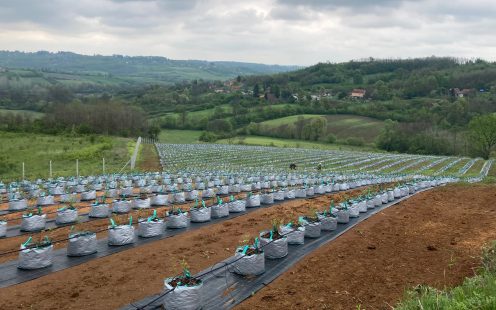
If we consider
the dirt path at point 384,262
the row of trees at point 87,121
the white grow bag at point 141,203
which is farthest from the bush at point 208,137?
the dirt path at point 384,262

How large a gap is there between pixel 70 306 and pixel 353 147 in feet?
209

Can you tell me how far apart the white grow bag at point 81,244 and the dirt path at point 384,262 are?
4664 millimetres

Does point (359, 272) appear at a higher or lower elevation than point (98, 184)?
higher

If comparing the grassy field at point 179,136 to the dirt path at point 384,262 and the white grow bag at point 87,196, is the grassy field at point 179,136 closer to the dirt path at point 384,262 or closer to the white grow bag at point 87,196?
the white grow bag at point 87,196

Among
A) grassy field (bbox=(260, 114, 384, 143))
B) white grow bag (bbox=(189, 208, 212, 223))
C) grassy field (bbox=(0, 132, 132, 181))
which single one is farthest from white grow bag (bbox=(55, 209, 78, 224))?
grassy field (bbox=(260, 114, 384, 143))

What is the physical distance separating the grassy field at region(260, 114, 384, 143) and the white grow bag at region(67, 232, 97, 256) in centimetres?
6558

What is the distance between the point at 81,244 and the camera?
32.4ft

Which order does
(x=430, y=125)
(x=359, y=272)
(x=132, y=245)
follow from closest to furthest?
(x=359, y=272)
(x=132, y=245)
(x=430, y=125)

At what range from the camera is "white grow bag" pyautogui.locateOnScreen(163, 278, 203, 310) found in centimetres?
655

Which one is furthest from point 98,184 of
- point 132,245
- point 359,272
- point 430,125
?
point 430,125

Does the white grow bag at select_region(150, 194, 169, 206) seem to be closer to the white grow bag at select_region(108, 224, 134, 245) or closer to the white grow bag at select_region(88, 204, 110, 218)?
the white grow bag at select_region(88, 204, 110, 218)

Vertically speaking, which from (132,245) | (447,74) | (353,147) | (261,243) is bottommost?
(353,147)

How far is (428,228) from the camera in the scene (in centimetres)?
1192

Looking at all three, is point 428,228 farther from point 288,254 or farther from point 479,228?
point 288,254
